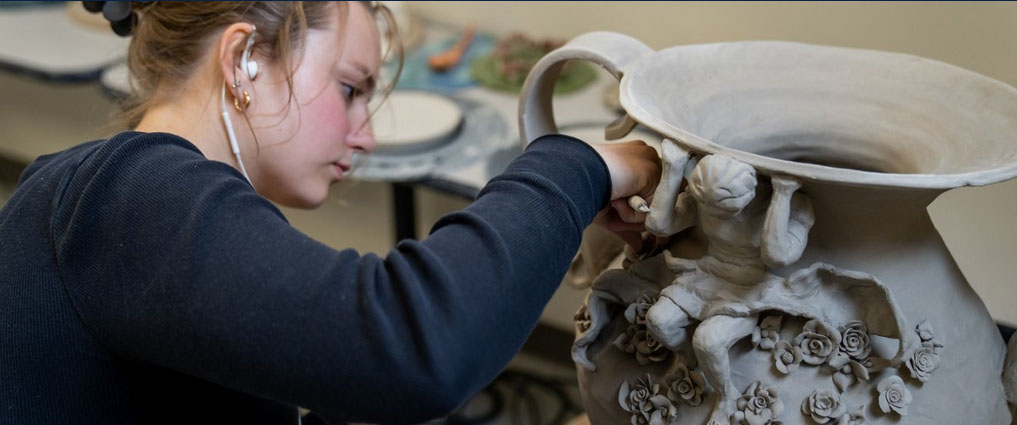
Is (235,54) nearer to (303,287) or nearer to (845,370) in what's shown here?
(303,287)

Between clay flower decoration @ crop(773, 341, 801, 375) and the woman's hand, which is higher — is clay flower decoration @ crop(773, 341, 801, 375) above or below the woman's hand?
below

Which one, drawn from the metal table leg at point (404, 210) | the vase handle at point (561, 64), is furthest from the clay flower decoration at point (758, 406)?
the metal table leg at point (404, 210)

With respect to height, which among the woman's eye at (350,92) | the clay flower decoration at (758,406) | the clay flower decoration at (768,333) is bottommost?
the clay flower decoration at (758,406)

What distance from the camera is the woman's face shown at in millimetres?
935

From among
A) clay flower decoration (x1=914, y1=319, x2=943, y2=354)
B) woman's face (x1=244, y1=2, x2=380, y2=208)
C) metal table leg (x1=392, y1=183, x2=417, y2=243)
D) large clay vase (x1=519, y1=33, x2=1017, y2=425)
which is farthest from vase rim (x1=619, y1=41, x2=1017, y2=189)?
metal table leg (x1=392, y1=183, x2=417, y2=243)

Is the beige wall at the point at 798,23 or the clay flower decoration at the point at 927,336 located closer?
the clay flower decoration at the point at 927,336

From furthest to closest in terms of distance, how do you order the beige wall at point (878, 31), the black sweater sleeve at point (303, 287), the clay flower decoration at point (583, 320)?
the beige wall at point (878, 31) < the clay flower decoration at point (583, 320) < the black sweater sleeve at point (303, 287)

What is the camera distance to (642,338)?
33.0 inches

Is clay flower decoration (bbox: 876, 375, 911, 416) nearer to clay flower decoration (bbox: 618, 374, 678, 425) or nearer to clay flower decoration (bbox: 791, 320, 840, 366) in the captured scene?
clay flower decoration (bbox: 791, 320, 840, 366)

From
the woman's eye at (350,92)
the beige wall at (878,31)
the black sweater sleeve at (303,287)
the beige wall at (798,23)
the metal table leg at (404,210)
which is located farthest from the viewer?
the metal table leg at (404,210)

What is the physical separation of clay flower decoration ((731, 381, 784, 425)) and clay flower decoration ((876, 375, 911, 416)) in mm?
77

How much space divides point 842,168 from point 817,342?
0.44ft

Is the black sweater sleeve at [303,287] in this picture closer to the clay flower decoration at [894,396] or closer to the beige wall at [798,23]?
the clay flower decoration at [894,396]

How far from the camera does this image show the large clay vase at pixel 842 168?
75 cm
